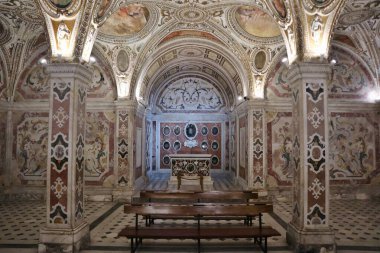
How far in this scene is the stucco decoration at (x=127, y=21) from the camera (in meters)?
10.5

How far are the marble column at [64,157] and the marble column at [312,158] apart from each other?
484 centimetres

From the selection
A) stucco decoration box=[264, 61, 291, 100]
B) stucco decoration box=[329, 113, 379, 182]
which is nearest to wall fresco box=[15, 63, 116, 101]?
stucco decoration box=[264, 61, 291, 100]

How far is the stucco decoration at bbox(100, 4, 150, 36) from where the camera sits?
10.5 metres

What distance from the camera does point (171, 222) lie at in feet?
29.9

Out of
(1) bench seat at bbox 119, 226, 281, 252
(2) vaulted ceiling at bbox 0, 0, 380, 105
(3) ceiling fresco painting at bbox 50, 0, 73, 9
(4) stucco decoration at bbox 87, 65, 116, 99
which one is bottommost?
(1) bench seat at bbox 119, 226, 281, 252

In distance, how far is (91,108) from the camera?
1312cm

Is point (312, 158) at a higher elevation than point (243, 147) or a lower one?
lower

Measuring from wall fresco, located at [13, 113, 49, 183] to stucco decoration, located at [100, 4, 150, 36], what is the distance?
15.4 feet

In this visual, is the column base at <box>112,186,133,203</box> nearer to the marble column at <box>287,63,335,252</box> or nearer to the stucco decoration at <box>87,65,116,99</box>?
the stucco decoration at <box>87,65,116,99</box>

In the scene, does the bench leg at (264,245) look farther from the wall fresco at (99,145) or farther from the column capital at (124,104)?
the wall fresco at (99,145)

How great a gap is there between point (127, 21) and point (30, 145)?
6407mm

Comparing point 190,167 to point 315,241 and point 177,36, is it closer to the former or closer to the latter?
point 177,36

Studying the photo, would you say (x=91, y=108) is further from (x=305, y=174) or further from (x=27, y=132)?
(x=305, y=174)

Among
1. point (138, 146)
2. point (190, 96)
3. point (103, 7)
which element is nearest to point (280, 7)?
point (103, 7)
